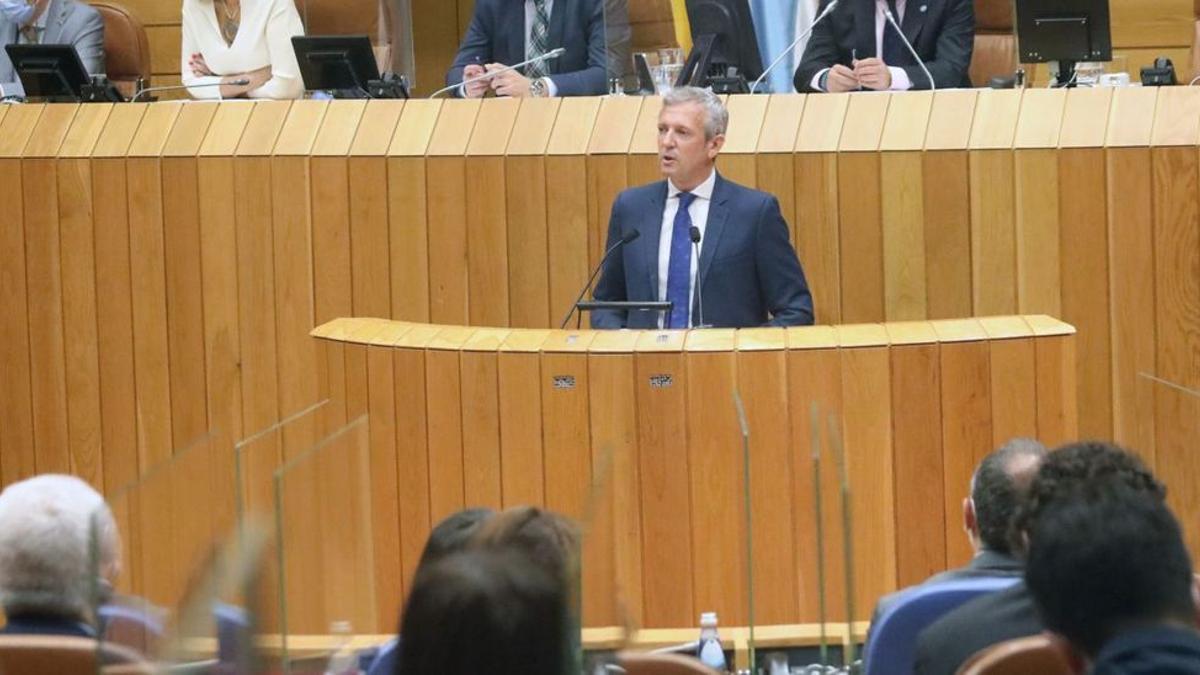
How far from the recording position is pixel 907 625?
10.9 ft

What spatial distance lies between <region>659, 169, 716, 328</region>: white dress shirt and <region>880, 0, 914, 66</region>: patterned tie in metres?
1.29

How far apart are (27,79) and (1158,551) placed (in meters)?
5.80

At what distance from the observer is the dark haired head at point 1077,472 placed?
284 centimetres

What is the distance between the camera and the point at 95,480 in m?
6.98

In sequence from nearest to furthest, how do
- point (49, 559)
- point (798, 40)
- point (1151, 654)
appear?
point (1151, 654)
point (49, 559)
point (798, 40)

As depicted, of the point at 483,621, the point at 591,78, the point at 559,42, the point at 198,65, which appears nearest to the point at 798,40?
the point at 591,78

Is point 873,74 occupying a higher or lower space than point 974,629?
higher

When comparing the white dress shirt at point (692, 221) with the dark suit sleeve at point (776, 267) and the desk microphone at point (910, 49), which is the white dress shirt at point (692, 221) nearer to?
the dark suit sleeve at point (776, 267)

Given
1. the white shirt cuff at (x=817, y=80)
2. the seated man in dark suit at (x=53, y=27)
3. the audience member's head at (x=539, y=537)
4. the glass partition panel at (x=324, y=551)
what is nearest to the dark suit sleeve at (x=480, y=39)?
the white shirt cuff at (x=817, y=80)

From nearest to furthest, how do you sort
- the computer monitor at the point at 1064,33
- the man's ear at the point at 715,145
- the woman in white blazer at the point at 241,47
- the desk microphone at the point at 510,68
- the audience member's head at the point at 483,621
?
1. the audience member's head at the point at 483,621
2. the man's ear at the point at 715,145
3. the computer monitor at the point at 1064,33
4. the desk microphone at the point at 510,68
5. the woman in white blazer at the point at 241,47

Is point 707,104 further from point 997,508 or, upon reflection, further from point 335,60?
point 997,508

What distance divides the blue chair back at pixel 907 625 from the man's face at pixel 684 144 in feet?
9.64

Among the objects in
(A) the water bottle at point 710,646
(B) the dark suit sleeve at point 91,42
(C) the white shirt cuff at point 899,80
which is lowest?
(A) the water bottle at point 710,646

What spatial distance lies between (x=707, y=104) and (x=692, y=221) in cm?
34
